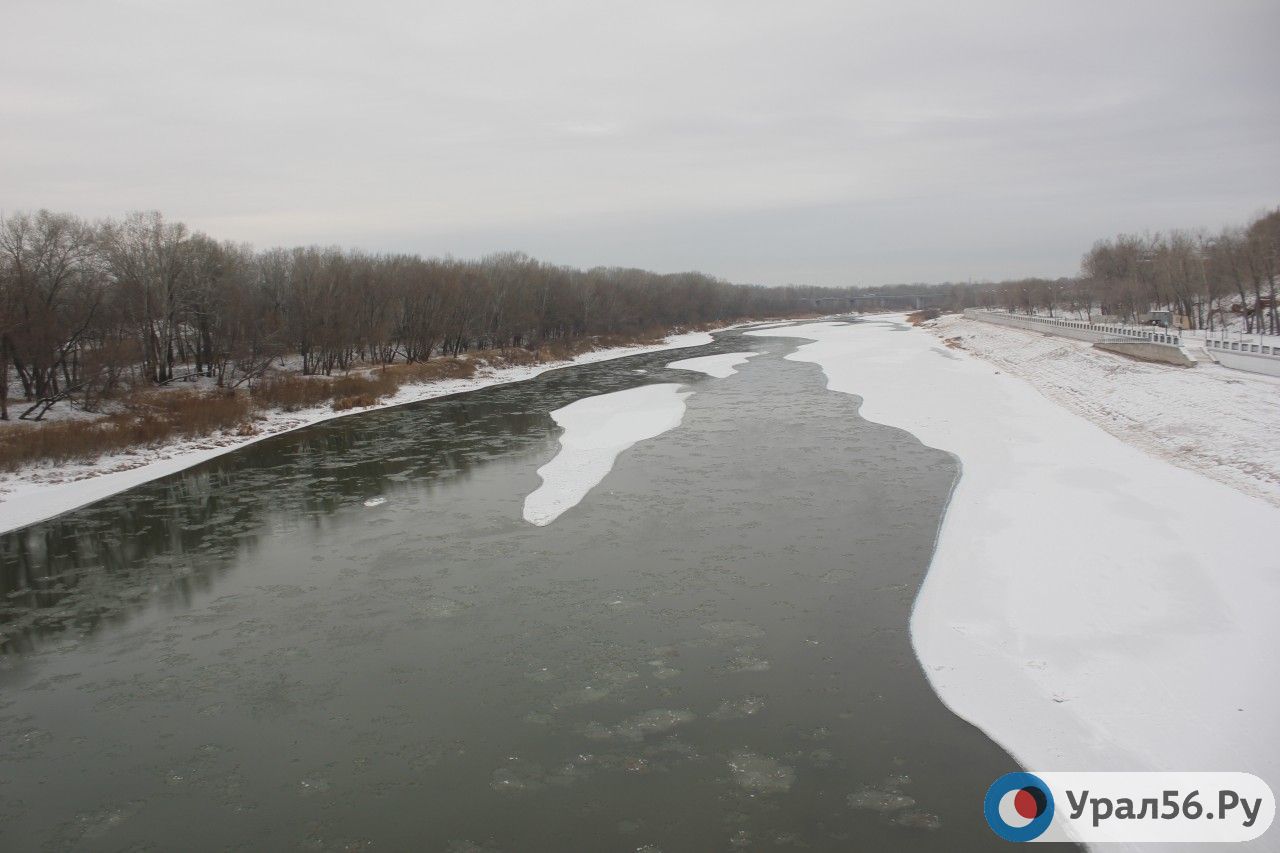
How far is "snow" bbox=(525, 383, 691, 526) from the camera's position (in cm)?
1769

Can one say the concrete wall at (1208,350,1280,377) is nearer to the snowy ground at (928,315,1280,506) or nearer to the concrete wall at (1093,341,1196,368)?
the snowy ground at (928,315,1280,506)

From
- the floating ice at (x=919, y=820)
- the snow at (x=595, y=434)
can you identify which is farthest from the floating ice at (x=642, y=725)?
the snow at (x=595, y=434)

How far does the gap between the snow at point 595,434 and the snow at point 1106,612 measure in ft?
27.1

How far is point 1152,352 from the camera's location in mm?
33375

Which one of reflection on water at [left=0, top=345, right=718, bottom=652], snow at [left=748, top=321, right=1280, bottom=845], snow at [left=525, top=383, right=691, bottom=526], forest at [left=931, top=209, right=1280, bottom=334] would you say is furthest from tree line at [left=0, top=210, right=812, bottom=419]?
forest at [left=931, top=209, right=1280, bottom=334]

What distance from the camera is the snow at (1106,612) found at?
25.2 feet

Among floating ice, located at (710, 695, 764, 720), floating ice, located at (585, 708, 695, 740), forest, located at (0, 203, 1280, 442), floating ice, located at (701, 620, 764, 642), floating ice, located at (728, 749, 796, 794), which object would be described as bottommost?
floating ice, located at (728, 749, 796, 794)

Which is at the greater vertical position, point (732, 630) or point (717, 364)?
point (717, 364)

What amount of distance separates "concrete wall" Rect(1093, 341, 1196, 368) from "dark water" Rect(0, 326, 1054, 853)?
20479 mm

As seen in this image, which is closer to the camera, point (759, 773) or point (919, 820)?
point (919, 820)

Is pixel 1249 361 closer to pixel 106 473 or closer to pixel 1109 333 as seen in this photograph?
pixel 1109 333
